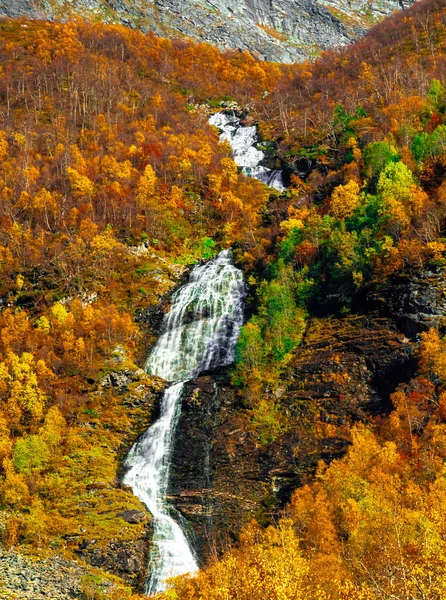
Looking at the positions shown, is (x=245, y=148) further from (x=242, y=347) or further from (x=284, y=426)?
(x=284, y=426)

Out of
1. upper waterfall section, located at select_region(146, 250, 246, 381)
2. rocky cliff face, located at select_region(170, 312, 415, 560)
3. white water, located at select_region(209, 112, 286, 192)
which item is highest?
white water, located at select_region(209, 112, 286, 192)

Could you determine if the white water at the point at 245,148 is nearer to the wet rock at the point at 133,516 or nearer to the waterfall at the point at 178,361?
the waterfall at the point at 178,361

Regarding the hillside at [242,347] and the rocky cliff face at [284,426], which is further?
the rocky cliff face at [284,426]

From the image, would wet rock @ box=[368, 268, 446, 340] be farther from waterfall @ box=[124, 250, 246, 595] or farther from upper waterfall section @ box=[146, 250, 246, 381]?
waterfall @ box=[124, 250, 246, 595]

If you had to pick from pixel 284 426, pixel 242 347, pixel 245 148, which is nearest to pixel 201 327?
pixel 242 347


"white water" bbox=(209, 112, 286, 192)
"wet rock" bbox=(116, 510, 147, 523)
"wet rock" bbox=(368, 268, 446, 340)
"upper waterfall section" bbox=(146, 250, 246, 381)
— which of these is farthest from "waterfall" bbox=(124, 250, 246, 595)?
"white water" bbox=(209, 112, 286, 192)

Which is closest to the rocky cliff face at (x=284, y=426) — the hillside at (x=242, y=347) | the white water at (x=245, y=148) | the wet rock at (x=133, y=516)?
the hillside at (x=242, y=347)

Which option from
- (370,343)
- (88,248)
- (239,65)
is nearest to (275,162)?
(88,248)
